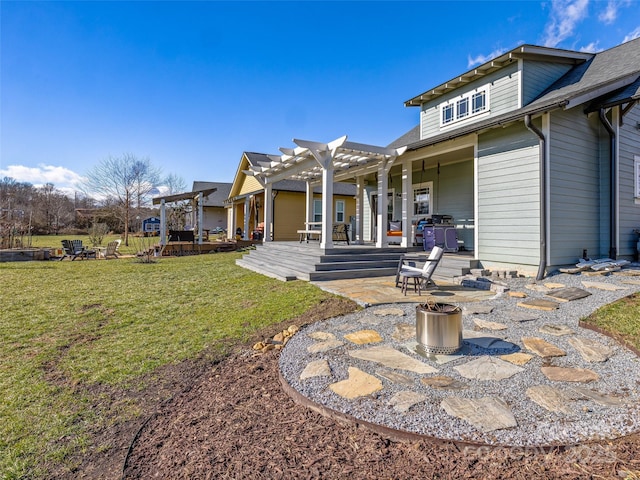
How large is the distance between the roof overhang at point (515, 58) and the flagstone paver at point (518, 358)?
7909mm

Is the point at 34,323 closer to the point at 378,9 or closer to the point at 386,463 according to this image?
the point at 386,463

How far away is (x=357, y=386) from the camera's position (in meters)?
2.71

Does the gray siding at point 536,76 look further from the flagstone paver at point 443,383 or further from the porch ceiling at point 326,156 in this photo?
the flagstone paver at point 443,383

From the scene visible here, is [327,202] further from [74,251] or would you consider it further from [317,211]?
[317,211]

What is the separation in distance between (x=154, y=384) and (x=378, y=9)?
471 inches

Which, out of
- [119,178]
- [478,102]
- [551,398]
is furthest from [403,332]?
[119,178]

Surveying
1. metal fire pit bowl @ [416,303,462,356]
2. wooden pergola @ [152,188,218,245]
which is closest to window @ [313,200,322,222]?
wooden pergola @ [152,188,218,245]

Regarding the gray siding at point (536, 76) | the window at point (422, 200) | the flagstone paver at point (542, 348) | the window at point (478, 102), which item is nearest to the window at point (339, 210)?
the window at point (422, 200)

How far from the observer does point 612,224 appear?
766 cm

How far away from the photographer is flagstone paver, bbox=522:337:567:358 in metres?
3.26

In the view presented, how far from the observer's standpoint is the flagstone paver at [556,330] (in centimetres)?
379

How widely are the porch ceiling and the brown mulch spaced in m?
6.24

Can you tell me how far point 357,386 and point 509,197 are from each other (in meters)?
6.36

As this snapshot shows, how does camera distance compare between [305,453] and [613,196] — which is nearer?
[305,453]
